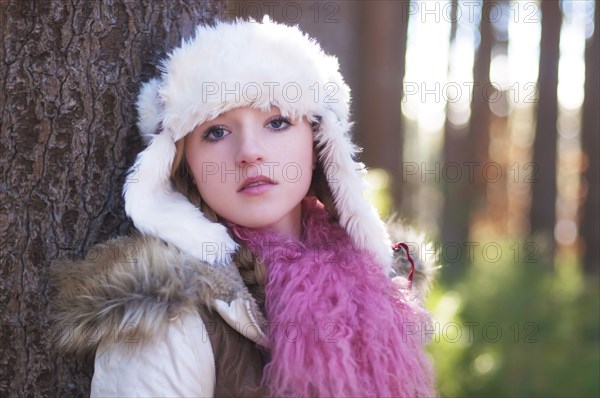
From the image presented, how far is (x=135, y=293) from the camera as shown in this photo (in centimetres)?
176

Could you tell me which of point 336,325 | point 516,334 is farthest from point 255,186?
point 516,334

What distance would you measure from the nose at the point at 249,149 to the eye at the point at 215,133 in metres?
0.06

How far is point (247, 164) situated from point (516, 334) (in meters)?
4.11

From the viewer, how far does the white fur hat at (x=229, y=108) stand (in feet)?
6.32

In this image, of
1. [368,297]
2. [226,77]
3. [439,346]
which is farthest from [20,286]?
[439,346]

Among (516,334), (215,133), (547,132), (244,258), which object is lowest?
(516,334)

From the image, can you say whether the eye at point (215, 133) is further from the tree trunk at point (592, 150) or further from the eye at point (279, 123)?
the tree trunk at point (592, 150)

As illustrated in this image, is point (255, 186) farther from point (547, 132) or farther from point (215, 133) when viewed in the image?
point (547, 132)

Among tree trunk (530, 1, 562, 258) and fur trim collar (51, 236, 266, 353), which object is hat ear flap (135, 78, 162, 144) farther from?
tree trunk (530, 1, 562, 258)

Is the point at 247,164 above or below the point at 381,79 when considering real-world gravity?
below

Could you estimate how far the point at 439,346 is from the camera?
445 centimetres

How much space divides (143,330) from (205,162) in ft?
1.76

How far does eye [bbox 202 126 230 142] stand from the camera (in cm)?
199

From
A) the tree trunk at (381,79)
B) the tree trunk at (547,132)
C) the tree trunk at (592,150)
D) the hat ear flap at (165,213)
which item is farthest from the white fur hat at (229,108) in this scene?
the tree trunk at (547,132)
